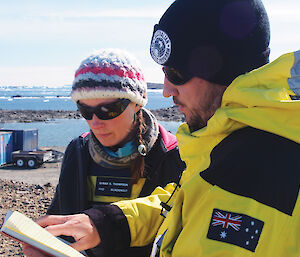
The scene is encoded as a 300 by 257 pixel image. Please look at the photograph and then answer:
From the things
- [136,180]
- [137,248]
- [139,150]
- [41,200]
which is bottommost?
[41,200]

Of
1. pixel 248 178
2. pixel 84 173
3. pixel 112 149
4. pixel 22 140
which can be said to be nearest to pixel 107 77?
pixel 112 149

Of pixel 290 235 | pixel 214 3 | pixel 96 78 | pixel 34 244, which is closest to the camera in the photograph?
pixel 290 235

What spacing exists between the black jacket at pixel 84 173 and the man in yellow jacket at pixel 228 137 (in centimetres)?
65

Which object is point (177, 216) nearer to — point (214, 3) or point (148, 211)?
point (148, 211)

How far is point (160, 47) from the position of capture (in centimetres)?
179

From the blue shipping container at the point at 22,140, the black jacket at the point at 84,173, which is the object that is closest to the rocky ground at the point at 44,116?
the blue shipping container at the point at 22,140

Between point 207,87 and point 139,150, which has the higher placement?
point 207,87

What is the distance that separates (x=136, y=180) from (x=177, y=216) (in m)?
1.26

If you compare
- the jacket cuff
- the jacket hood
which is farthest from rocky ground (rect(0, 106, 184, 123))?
the jacket hood

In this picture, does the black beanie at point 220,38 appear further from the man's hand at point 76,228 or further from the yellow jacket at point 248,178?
the man's hand at point 76,228

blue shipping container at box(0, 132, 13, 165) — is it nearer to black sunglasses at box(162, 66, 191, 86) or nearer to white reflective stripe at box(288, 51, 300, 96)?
black sunglasses at box(162, 66, 191, 86)

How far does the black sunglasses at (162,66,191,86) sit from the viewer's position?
5.48 ft

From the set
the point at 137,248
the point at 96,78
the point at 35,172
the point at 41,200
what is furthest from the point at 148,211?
the point at 35,172

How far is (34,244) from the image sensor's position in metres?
1.36
